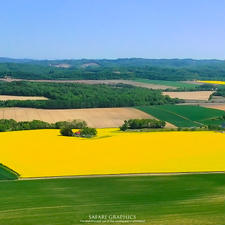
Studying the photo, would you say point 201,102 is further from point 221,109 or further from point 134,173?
point 134,173

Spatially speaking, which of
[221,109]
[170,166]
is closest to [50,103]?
[221,109]

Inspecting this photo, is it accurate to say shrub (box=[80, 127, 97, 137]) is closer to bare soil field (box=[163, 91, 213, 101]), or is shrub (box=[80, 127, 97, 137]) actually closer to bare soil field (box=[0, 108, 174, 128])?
bare soil field (box=[0, 108, 174, 128])

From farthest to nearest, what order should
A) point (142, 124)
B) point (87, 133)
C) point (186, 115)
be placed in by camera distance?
point (186, 115), point (142, 124), point (87, 133)

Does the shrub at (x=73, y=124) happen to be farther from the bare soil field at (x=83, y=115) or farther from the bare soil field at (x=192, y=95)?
the bare soil field at (x=192, y=95)

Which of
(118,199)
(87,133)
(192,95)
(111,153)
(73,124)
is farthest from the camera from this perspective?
(192,95)

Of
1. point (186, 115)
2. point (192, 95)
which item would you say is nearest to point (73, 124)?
point (186, 115)

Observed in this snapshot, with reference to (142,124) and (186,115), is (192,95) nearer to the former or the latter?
(186,115)

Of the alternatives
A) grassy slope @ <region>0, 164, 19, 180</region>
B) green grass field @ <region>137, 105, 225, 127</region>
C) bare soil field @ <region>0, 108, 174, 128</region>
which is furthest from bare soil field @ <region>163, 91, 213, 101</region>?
grassy slope @ <region>0, 164, 19, 180</region>
